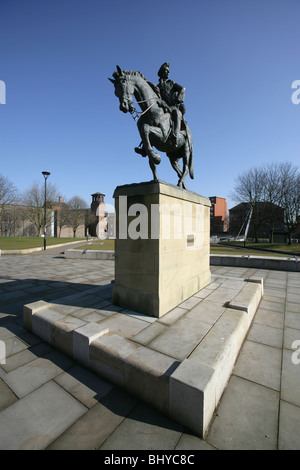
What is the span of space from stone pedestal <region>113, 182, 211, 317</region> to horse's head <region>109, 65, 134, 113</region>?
1.70 m

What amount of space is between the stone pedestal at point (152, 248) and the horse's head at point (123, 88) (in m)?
1.70

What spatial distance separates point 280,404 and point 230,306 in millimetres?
1986

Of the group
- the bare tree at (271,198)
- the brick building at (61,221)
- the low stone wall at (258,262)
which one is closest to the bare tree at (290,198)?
the bare tree at (271,198)

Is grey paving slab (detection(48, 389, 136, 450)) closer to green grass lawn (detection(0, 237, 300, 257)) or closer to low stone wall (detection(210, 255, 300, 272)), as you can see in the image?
low stone wall (detection(210, 255, 300, 272))

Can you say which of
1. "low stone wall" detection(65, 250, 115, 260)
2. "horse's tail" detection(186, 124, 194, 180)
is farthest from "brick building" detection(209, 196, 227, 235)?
"horse's tail" detection(186, 124, 194, 180)

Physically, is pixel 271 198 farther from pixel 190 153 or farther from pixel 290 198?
pixel 190 153

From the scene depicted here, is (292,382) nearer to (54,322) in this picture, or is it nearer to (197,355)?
(197,355)

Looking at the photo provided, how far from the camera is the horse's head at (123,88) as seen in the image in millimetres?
4051

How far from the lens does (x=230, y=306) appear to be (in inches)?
162

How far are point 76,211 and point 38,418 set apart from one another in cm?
5937

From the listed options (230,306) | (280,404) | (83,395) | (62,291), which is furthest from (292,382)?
(62,291)

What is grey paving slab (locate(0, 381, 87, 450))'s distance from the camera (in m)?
1.77

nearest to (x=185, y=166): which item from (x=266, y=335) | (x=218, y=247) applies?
(x=266, y=335)

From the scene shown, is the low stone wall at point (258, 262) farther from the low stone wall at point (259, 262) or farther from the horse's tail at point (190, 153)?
the horse's tail at point (190, 153)
